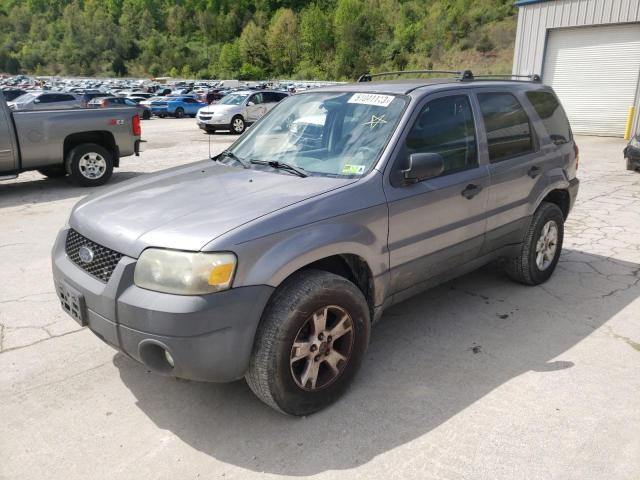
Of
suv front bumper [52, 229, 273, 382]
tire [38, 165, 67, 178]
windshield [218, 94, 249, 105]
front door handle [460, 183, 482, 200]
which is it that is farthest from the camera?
windshield [218, 94, 249, 105]

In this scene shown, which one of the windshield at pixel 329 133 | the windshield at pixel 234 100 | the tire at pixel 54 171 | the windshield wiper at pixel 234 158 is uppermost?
the windshield at pixel 329 133

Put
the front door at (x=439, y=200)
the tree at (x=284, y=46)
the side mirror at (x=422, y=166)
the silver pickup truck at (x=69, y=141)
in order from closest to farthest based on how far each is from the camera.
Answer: the side mirror at (x=422, y=166), the front door at (x=439, y=200), the silver pickup truck at (x=69, y=141), the tree at (x=284, y=46)

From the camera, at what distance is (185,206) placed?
2.95 m

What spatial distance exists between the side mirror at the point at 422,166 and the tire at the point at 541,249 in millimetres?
1689

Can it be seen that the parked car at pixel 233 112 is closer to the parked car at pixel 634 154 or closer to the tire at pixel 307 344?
the parked car at pixel 634 154

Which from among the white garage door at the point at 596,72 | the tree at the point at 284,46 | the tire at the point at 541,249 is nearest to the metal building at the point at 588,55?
the white garage door at the point at 596,72

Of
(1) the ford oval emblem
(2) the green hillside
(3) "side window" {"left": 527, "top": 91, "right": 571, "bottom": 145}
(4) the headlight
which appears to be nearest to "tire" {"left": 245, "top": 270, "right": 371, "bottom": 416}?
(4) the headlight

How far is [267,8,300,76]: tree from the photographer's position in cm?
11731

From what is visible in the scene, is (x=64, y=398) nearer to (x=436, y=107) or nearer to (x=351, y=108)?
(x=351, y=108)

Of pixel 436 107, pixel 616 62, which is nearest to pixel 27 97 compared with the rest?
pixel 616 62

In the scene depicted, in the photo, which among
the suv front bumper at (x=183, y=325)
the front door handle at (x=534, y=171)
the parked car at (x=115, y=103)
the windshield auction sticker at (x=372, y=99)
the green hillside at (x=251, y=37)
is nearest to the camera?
the suv front bumper at (x=183, y=325)

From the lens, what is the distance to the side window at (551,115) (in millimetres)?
4609

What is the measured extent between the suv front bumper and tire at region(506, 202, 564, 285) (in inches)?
110

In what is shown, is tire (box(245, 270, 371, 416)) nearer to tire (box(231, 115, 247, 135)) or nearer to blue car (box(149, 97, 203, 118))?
tire (box(231, 115, 247, 135))
